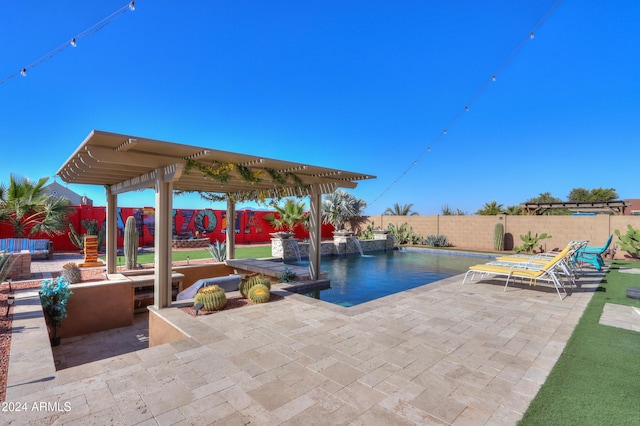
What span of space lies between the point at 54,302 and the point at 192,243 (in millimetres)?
11179

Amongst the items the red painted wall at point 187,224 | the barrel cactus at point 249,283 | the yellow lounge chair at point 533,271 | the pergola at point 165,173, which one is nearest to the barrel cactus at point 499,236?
the yellow lounge chair at point 533,271

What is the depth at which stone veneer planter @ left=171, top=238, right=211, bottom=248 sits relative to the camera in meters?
16.4

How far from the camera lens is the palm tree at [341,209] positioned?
931 inches

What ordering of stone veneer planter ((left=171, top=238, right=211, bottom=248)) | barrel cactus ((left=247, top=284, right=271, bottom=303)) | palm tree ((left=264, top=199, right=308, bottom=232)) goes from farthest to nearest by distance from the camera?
palm tree ((left=264, top=199, right=308, bottom=232)), stone veneer planter ((left=171, top=238, right=211, bottom=248)), barrel cactus ((left=247, top=284, right=271, bottom=303))

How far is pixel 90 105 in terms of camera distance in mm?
12391

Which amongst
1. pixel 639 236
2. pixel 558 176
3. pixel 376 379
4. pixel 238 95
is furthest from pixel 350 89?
pixel 558 176

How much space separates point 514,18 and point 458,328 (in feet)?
32.7

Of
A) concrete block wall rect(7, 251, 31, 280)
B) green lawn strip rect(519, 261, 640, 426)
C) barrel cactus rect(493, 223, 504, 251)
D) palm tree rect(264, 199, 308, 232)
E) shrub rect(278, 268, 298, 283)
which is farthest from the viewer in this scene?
palm tree rect(264, 199, 308, 232)

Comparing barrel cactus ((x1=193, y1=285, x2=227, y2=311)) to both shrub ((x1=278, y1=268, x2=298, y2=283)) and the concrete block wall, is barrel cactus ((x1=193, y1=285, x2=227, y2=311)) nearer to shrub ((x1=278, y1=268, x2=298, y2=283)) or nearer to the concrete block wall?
shrub ((x1=278, y1=268, x2=298, y2=283))

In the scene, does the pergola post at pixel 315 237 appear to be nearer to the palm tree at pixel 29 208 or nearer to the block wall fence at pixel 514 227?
the palm tree at pixel 29 208

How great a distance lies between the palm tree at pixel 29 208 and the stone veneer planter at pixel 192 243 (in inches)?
187

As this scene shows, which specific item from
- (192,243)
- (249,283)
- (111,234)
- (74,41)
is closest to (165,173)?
(249,283)

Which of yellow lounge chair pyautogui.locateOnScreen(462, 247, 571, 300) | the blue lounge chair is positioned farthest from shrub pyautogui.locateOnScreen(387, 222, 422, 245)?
yellow lounge chair pyautogui.locateOnScreen(462, 247, 571, 300)

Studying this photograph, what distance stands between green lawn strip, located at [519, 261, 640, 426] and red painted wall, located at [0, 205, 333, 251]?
17.6 meters
